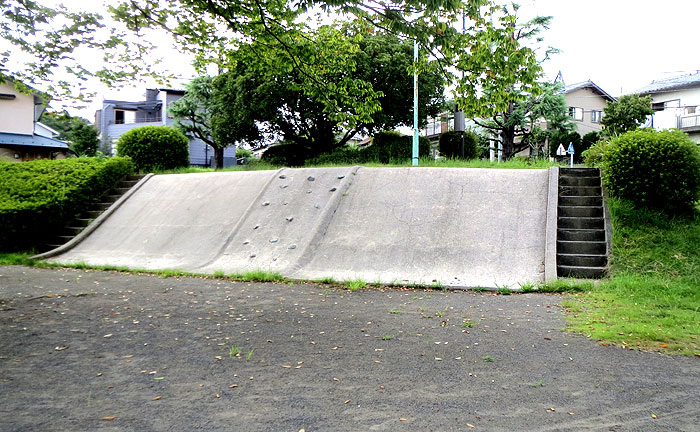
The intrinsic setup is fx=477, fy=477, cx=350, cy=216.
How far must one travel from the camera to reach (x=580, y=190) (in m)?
9.20

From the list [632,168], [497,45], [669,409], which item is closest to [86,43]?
[497,45]

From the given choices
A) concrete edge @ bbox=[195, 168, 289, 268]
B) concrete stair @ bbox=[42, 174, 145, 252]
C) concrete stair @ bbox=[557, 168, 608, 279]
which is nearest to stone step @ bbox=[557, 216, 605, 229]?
concrete stair @ bbox=[557, 168, 608, 279]

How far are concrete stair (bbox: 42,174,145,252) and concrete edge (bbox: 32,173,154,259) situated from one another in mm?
235

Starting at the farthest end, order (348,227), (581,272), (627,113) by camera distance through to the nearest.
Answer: (627,113) < (348,227) < (581,272)

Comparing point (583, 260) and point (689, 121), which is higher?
point (689, 121)

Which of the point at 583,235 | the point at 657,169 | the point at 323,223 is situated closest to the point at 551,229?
the point at 583,235

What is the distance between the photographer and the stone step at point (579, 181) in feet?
30.8

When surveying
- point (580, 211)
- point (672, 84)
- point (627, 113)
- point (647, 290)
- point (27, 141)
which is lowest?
point (647, 290)

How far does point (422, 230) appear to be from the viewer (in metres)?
8.77

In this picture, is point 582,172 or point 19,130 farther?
point 19,130

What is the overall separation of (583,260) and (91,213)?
1122 centimetres

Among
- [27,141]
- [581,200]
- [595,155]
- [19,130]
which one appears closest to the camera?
[581,200]

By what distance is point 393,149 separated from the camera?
16625mm

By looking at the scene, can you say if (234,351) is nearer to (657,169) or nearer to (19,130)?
(657,169)
